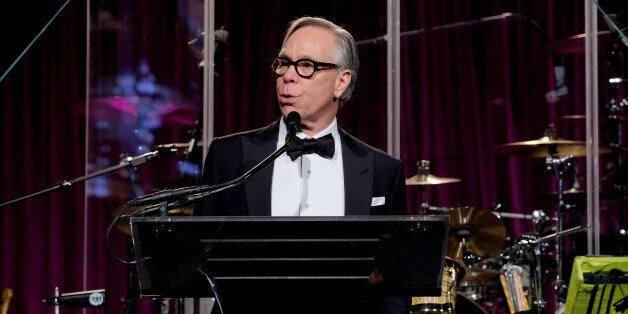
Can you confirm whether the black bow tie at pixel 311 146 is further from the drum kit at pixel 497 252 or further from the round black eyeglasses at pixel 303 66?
the drum kit at pixel 497 252

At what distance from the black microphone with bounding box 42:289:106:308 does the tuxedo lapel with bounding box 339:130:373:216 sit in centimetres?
216

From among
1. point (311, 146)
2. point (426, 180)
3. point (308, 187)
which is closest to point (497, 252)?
point (426, 180)

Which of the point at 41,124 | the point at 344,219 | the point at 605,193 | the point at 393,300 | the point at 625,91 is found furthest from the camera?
the point at 41,124

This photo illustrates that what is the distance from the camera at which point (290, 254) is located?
1629 millimetres

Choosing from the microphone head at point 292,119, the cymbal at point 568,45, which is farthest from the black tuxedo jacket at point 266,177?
the cymbal at point 568,45

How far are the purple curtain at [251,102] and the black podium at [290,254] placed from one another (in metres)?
2.70

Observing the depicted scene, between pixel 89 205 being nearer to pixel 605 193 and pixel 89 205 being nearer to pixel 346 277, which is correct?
pixel 605 193

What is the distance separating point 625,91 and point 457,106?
44.1 inches

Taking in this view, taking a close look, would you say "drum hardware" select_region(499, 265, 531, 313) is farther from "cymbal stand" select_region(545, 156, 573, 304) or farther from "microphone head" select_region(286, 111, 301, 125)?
"microphone head" select_region(286, 111, 301, 125)

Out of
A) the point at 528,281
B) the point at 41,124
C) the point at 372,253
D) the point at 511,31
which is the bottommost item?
the point at 528,281

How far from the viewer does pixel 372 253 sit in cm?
164

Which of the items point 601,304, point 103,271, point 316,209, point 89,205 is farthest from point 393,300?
point 103,271

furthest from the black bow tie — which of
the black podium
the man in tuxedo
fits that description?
the black podium

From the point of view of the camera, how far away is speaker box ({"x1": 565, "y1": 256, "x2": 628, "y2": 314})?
102 inches
